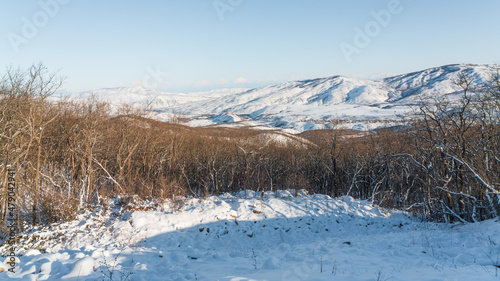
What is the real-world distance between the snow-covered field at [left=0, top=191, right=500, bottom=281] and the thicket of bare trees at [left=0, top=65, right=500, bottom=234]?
1.85 m

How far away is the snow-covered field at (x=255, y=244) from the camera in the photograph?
6.15 m

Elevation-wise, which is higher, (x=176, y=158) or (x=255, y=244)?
(x=176, y=158)

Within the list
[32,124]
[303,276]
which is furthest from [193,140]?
[303,276]

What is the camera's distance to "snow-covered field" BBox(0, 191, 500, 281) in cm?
615

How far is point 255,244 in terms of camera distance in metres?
11.9

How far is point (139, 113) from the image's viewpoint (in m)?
20.1

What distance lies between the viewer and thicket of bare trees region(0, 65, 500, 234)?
11.4 m

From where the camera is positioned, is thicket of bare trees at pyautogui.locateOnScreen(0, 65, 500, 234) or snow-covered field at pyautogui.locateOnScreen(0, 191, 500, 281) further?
thicket of bare trees at pyautogui.locateOnScreen(0, 65, 500, 234)

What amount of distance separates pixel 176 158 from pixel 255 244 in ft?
51.6

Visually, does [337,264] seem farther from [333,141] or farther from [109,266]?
[333,141]

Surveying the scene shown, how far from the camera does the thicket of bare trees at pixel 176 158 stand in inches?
447

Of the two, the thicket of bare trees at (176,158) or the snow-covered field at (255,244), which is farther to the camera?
the thicket of bare trees at (176,158)

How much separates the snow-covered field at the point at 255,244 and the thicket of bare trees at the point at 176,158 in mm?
1851

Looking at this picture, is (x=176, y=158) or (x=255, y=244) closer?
(x=255, y=244)
